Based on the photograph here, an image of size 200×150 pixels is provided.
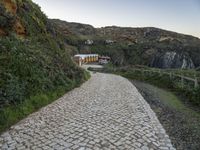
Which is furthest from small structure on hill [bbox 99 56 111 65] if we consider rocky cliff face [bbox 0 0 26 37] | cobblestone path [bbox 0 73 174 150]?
cobblestone path [bbox 0 73 174 150]

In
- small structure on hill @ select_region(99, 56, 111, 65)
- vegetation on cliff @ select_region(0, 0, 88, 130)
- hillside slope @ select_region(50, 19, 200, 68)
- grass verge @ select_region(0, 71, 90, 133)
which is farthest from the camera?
small structure on hill @ select_region(99, 56, 111, 65)

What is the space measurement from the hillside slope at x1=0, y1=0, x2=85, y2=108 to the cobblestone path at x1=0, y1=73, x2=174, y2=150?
4.27 feet

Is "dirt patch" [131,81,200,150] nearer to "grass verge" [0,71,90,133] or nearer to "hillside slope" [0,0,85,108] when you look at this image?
"grass verge" [0,71,90,133]

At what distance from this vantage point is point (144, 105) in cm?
1394

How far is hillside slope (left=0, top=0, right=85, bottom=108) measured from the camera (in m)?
11.4

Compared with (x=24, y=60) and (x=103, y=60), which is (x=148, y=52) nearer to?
(x=103, y=60)

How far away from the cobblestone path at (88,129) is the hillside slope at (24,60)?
1302mm

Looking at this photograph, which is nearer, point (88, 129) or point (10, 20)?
point (88, 129)

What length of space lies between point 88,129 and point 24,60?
22.2ft

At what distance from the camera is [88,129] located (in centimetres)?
916

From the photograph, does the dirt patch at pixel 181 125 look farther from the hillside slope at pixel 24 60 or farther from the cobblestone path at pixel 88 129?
the hillside slope at pixel 24 60

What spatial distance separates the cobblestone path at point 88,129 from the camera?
7.73 metres

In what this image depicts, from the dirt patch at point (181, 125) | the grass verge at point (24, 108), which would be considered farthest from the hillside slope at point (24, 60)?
the dirt patch at point (181, 125)

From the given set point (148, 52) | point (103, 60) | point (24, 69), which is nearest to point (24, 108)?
point (24, 69)
